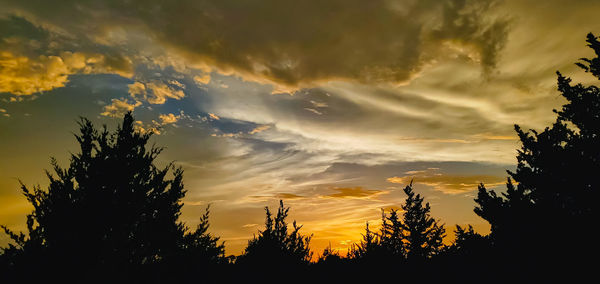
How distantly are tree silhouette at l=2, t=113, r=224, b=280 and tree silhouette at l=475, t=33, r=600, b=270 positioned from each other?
9834mm

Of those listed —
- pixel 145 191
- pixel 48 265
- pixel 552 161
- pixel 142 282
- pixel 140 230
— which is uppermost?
pixel 552 161

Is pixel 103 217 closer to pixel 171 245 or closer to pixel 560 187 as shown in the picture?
pixel 171 245

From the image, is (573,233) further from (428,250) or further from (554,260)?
(428,250)

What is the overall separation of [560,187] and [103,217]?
1992 cm

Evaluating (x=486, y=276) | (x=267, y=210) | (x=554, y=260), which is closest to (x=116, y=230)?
(x=267, y=210)

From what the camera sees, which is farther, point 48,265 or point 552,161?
point 552,161

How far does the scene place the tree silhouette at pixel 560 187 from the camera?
8.05 meters

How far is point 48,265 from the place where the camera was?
7.11 m

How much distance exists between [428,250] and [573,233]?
18122 mm

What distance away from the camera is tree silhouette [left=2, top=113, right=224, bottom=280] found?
7.30m

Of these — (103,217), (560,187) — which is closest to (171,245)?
(103,217)

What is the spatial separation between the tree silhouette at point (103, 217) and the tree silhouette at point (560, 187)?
32.3 feet

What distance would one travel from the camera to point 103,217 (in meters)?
7.89

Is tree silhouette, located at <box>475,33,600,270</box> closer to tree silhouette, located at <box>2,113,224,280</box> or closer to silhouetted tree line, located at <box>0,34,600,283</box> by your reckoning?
silhouetted tree line, located at <box>0,34,600,283</box>
